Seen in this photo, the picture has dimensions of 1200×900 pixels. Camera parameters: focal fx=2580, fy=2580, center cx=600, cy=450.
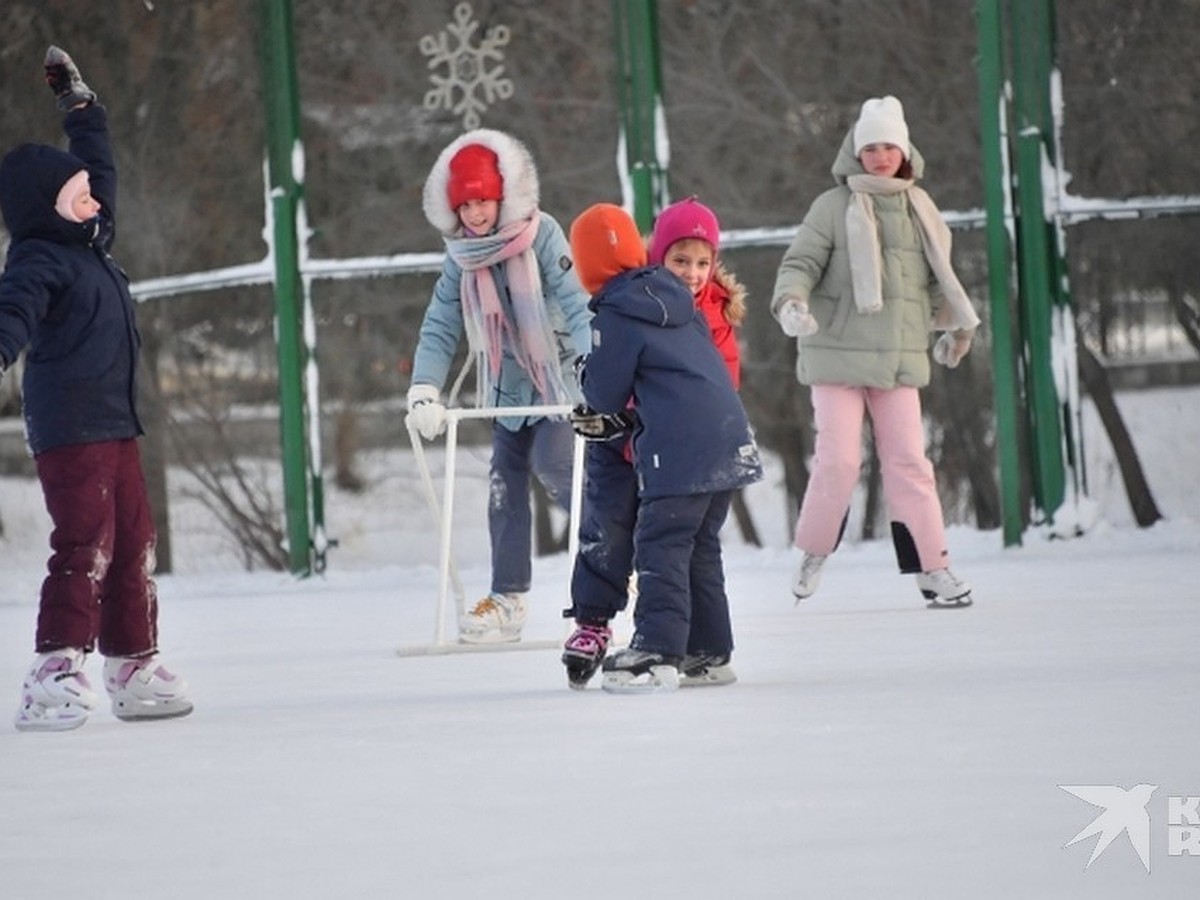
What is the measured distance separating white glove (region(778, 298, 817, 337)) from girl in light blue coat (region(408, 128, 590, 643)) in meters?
0.63

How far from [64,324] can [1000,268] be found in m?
5.07

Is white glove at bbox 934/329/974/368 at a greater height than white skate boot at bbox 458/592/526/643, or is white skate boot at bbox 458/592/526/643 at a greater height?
white glove at bbox 934/329/974/368

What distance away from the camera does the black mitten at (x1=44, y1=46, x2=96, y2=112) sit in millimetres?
5910

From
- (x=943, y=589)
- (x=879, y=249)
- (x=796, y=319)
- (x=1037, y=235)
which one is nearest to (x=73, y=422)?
(x=796, y=319)

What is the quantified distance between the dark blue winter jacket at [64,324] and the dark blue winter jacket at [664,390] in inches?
40.7

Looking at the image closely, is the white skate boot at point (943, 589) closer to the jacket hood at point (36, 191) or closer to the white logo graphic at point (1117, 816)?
the jacket hood at point (36, 191)

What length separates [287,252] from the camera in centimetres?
1058

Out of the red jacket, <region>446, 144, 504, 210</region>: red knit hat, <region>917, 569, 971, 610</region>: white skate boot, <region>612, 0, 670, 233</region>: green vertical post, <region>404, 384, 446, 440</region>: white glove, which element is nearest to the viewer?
the red jacket

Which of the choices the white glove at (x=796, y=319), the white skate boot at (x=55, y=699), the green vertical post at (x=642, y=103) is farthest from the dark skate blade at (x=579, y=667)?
the green vertical post at (x=642, y=103)

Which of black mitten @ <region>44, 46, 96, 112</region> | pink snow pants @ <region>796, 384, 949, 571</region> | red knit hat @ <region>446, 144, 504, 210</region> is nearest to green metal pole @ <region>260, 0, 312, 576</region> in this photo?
pink snow pants @ <region>796, 384, 949, 571</region>

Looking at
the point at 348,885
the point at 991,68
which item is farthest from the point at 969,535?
the point at 348,885

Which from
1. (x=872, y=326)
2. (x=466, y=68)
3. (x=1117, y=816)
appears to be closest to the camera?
(x=1117, y=816)

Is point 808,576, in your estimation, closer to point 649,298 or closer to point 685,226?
point 685,226

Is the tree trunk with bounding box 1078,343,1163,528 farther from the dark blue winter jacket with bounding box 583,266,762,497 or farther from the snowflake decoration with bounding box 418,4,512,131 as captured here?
the dark blue winter jacket with bounding box 583,266,762,497
